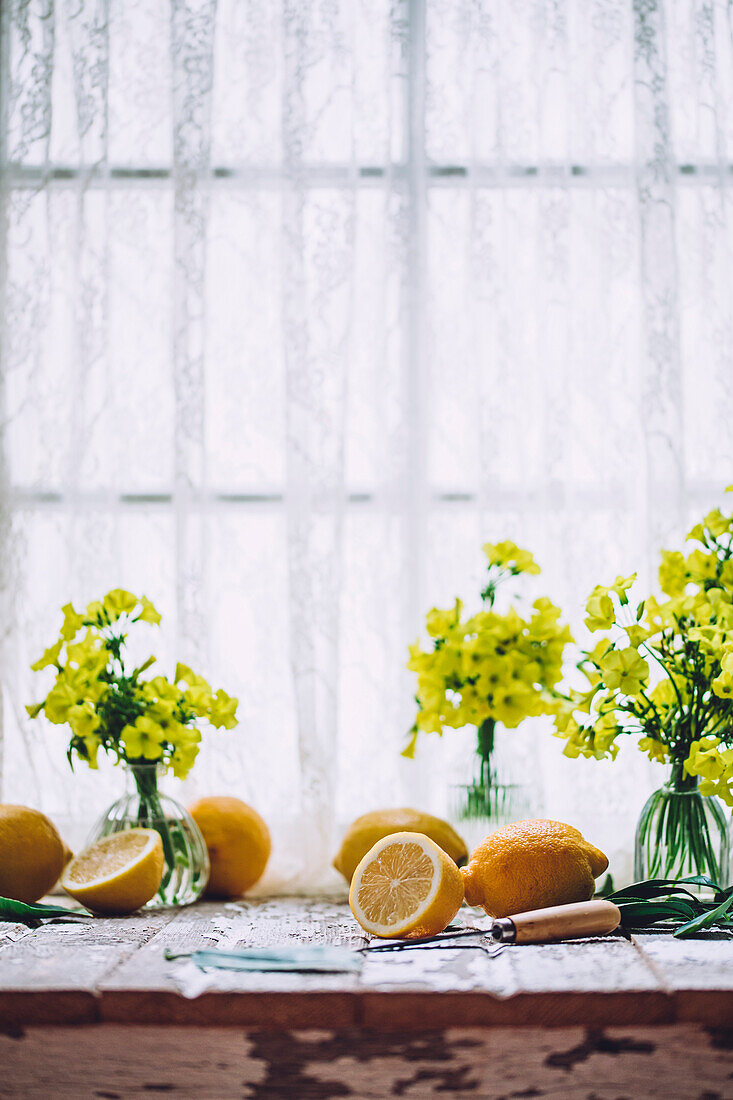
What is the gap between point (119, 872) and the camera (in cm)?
100

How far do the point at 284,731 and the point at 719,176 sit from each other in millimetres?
1049

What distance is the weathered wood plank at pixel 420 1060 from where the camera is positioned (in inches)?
29.4

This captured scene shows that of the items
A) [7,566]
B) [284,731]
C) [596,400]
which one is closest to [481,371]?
[596,400]

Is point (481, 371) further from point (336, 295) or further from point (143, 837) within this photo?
point (143, 837)

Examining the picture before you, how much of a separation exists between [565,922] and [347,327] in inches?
33.4

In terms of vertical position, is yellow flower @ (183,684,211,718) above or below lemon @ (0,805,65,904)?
above

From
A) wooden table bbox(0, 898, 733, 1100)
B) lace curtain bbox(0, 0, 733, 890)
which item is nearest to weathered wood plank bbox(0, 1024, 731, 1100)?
wooden table bbox(0, 898, 733, 1100)

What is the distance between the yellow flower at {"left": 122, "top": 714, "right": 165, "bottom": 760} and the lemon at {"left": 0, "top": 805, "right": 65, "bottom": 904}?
150 millimetres

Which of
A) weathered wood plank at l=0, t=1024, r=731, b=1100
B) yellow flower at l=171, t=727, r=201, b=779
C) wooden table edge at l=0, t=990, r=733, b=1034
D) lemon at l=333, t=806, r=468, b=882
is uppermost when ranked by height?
yellow flower at l=171, t=727, r=201, b=779

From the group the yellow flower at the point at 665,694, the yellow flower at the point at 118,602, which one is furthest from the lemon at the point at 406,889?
the yellow flower at the point at 118,602

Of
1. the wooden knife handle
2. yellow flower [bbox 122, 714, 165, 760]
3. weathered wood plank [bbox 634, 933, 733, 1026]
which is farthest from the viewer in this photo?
yellow flower [bbox 122, 714, 165, 760]

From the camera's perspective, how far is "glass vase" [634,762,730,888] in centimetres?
105

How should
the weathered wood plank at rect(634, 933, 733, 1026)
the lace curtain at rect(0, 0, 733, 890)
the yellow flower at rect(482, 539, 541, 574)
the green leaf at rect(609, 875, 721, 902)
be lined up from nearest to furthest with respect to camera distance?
the weathered wood plank at rect(634, 933, 733, 1026), the green leaf at rect(609, 875, 721, 902), the yellow flower at rect(482, 539, 541, 574), the lace curtain at rect(0, 0, 733, 890)

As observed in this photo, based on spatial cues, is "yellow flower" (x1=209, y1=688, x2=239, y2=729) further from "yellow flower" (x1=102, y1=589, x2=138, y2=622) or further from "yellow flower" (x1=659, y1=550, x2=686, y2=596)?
"yellow flower" (x1=659, y1=550, x2=686, y2=596)
